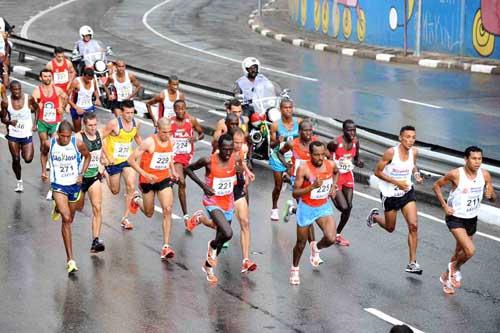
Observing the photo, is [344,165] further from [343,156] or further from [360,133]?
[360,133]

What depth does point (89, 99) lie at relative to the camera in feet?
65.4

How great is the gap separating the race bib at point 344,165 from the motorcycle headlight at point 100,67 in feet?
33.2

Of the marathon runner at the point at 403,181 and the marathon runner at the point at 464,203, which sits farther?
the marathon runner at the point at 403,181

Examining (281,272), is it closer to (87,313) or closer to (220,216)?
(220,216)

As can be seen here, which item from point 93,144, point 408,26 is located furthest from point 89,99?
point 408,26

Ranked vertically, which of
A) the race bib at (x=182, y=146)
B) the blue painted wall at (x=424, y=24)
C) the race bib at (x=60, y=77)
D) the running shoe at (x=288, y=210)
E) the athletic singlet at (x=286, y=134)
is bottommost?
the blue painted wall at (x=424, y=24)

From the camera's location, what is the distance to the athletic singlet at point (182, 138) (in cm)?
1608

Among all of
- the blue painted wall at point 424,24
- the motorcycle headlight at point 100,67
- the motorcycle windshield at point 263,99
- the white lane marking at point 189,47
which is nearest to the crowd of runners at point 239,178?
the motorcycle windshield at point 263,99

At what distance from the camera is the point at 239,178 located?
13578mm

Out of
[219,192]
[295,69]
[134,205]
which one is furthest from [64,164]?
[295,69]

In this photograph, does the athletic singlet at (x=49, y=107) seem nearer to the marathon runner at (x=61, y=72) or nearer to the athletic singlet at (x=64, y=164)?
the marathon runner at (x=61, y=72)

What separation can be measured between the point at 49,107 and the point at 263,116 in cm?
359

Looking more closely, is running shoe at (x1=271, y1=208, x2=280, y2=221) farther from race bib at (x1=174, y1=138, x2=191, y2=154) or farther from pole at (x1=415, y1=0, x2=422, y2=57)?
pole at (x1=415, y1=0, x2=422, y2=57)

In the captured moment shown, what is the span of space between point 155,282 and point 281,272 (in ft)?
5.02
